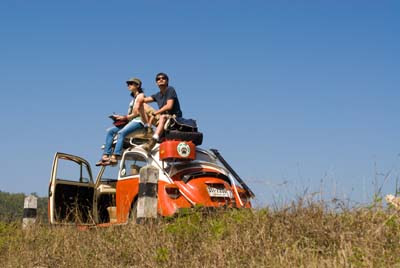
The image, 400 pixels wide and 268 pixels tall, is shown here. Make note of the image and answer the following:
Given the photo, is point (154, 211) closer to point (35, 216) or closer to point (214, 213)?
point (214, 213)

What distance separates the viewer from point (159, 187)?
1035cm

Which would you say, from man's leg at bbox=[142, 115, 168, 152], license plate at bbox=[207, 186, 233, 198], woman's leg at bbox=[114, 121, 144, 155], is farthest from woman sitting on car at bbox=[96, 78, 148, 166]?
license plate at bbox=[207, 186, 233, 198]

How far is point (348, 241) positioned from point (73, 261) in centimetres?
375

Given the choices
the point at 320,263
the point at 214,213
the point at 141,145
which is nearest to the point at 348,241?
the point at 320,263

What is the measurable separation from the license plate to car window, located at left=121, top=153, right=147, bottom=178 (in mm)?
1705

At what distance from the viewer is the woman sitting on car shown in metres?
11.8

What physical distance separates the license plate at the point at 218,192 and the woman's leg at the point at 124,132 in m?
2.41

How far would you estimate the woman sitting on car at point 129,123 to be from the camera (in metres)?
11.8

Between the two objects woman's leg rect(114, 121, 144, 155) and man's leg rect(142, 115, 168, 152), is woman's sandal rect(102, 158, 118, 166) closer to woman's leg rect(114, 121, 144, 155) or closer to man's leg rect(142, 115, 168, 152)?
woman's leg rect(114, 121, 144, 155)

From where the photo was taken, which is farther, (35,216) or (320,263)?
(35,216)

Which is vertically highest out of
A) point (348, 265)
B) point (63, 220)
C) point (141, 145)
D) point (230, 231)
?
point (141, 145)

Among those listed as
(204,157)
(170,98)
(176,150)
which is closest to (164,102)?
(170,98)

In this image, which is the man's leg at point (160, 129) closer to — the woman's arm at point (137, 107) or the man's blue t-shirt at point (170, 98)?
the man's blue t-shirt at point (170, 98)

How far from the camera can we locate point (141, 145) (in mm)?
11492
